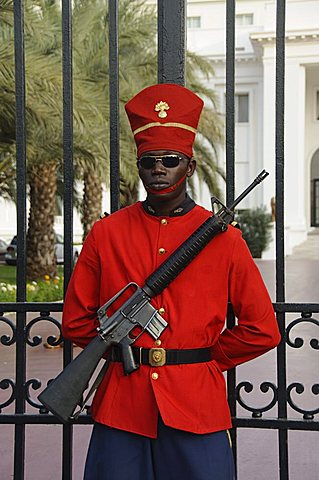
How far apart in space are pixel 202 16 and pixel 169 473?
29.6 meters

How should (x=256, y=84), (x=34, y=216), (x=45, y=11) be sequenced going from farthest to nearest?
(x=256, y=84)
(x=34, y=216)
(x=45, y=11)

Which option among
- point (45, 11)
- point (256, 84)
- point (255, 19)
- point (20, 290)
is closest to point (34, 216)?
point (45, 11)

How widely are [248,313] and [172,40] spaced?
123cm

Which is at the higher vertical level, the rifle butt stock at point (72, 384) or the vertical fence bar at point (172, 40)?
the vertical fence bar at point (172, 40)

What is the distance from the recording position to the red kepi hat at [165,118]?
2.50 m

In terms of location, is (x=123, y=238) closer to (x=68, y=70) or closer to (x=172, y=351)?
(x=172, y=351)

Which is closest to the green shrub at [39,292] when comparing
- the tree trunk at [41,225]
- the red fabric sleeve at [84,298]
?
the tree trunk at [41,225]

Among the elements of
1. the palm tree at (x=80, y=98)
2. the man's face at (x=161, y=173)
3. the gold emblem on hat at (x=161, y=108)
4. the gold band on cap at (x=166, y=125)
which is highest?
the palm tree at (x=80, y=98)

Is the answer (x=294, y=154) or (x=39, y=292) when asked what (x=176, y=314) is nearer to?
(x=39, y=292)

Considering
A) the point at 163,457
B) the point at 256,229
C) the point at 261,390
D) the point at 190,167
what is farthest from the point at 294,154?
the point at 163,457

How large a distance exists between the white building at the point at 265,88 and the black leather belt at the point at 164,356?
70.4ft

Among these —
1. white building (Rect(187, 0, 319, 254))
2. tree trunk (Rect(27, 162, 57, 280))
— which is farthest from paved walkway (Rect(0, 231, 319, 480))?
white building (Rect(187, 0, 319, 254))

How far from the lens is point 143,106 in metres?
2.56

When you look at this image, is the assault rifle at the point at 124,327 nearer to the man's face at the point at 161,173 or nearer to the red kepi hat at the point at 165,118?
the man's face at the point at 161,173
